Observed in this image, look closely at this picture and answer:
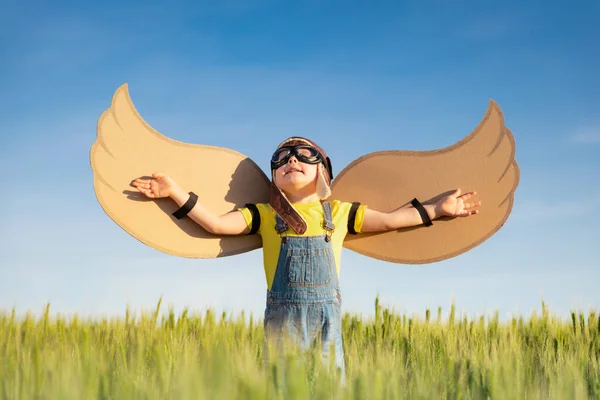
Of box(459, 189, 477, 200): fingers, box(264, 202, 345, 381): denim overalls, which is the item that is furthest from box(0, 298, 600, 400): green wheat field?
box(459, 189, 477, 200): fingers

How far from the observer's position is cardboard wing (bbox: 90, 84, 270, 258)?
11.3 ft

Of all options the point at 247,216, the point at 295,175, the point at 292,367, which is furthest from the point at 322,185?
the point at 292,367

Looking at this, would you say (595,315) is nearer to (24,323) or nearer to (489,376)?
(489,376)

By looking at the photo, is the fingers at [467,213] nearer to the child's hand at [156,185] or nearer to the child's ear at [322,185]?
the child's ear at [322,185]

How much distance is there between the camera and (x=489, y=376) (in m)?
1.97

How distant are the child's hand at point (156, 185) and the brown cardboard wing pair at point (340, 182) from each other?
0.06 meters

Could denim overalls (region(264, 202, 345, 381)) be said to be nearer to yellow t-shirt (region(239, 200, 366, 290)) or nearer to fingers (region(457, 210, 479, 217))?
yellow t-shirt (region(239, 200, 366, 290))

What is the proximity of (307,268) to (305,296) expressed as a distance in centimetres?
14

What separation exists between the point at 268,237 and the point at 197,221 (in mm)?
410

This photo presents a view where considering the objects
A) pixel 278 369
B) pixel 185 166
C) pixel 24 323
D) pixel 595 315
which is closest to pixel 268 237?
pixel 185 166

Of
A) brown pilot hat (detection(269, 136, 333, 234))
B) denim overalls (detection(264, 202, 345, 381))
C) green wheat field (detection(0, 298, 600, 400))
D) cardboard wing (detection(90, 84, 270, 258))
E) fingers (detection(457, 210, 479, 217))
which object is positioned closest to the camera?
green wheat field (detection(0, 298, 600, 400))

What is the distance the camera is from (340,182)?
11.9 ft

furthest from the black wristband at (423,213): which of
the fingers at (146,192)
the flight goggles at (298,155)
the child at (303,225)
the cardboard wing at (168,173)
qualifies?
the fingers at (146,192)

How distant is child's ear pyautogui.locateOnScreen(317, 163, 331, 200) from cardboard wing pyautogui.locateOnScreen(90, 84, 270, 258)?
35cm
